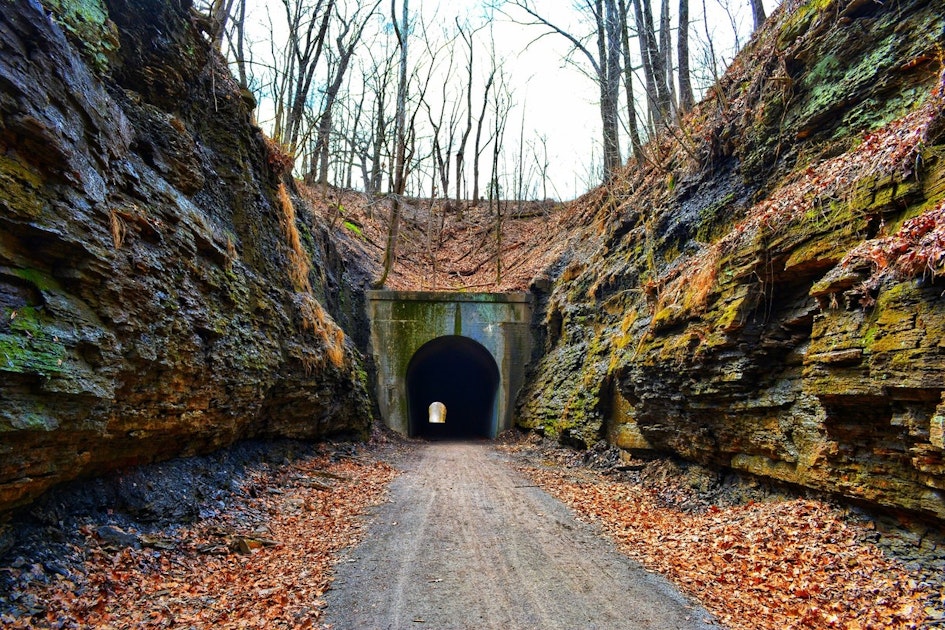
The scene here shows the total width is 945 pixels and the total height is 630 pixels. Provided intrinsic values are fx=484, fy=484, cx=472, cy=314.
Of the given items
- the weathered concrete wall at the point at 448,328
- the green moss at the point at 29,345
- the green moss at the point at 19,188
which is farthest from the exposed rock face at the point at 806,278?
the green moss at the point at 19,188

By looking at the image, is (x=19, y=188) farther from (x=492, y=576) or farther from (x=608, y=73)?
(x=608, y=73)

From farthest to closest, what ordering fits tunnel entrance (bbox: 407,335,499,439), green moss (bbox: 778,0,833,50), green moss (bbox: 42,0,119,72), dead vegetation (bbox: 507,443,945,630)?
tunnel entrance (bbox: 407,335,499,439)
green moss (bbox: 778,0,833,50)
green moss (bbox: 42,0,119,72)
dead vegetation (bbox: 507,443,945,630)

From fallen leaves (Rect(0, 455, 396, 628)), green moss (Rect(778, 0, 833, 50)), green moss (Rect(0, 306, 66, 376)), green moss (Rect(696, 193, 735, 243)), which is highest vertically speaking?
green moss (Rect(778, 0, 833, 50))

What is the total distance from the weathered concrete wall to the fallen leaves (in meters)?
10.3

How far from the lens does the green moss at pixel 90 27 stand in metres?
5.52

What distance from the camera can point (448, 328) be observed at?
18281mm

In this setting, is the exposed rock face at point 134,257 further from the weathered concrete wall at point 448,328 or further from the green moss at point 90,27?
the weathered concrete wall at point 448,328

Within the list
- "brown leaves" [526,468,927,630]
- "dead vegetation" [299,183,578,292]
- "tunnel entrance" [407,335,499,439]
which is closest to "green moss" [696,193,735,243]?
"brown leaves" [526,468,927,630]

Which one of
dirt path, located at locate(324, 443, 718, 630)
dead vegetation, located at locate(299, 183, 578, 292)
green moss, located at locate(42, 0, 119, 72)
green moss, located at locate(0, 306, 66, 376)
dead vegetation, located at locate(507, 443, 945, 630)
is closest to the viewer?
green moss, located at locate(0, 306, 66, 376)

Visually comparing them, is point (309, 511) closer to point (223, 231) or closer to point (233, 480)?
point (233, 480)

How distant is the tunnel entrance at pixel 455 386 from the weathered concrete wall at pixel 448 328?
438mm

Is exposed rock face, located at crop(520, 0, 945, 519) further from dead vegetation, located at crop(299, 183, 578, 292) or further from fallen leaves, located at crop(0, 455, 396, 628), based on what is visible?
dead vegetation, located at crop(299, 183, 578, 292)

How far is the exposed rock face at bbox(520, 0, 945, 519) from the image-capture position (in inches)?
190

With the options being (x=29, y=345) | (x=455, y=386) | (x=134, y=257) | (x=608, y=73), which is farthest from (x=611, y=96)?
(x=29, y=345)
